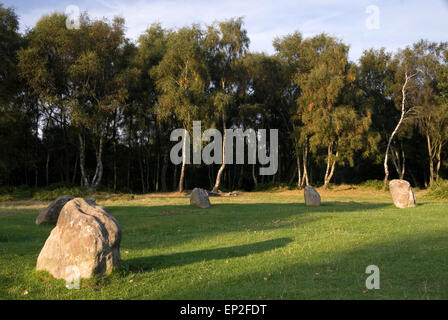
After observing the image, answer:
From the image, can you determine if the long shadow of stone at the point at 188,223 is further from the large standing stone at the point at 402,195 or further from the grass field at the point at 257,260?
the large standing stone at the point at 402,195

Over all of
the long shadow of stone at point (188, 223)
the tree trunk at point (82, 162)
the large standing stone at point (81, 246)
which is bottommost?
the long shadow of stone at point (188, 223)

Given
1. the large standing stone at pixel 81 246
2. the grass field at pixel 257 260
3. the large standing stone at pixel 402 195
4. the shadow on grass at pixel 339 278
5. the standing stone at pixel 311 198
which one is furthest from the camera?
the standing stone at pixel 311 198

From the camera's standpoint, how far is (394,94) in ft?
125

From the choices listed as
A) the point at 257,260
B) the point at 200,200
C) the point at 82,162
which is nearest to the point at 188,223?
the point at 200,200

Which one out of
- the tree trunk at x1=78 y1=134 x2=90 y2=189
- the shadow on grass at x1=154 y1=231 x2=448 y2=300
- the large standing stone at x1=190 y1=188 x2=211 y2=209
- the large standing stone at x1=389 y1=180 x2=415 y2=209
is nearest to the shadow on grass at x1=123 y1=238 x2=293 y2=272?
the shadow on grass at x1=154 y1=231 x2=448 y2=300

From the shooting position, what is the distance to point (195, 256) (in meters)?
9.27

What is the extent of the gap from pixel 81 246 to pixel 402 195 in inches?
705

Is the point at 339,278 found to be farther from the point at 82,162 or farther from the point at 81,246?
the point at 82,162

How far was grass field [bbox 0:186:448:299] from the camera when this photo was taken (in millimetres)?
6398

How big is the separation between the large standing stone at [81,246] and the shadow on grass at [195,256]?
0.68 meters

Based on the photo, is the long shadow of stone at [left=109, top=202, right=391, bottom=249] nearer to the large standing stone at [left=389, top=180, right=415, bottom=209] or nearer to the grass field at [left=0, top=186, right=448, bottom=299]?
the grass field at [left=0, top=186, right=448, bottom=299]

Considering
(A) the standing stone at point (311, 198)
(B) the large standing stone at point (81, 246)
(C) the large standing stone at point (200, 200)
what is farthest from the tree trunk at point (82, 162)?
(B) the large standing stone at point (81, 246)

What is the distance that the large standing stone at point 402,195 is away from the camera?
2003 centimetres
